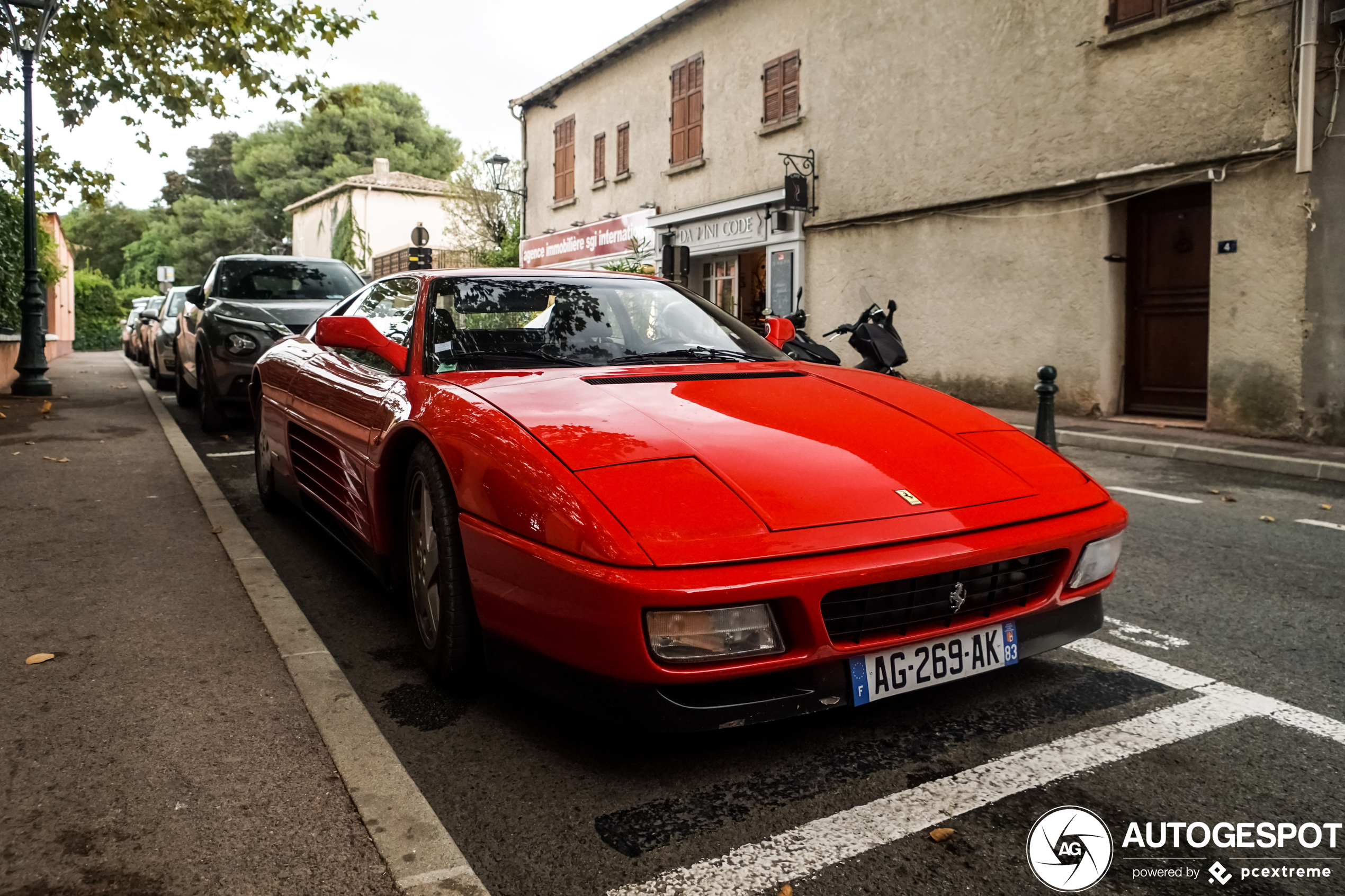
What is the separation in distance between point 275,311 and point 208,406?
3.42 feet

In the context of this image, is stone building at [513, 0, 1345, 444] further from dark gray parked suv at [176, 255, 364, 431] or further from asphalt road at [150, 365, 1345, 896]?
dark gray parked suv at [176, 255, 364, 431]

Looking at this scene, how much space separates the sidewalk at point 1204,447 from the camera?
8.17 meters

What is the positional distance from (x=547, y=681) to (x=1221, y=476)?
7173mm

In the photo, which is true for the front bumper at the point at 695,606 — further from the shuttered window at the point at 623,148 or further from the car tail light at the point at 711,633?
the shuttered window at the point at 623,148

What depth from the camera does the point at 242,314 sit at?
28.9 ft

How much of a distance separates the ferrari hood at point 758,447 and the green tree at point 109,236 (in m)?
79.1

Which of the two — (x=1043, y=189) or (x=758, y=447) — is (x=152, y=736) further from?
(x=1043, y=189)

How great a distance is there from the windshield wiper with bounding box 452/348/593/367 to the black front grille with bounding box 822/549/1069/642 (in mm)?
1511

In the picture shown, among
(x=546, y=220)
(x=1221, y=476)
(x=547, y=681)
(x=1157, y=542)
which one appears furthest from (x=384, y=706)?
(x=546, y=220)

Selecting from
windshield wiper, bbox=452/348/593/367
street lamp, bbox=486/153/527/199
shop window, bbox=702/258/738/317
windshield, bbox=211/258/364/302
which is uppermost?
street lamp, bbox=486/153/527/199

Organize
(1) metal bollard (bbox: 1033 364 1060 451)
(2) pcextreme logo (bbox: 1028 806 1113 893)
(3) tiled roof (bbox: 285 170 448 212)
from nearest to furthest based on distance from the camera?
(2) pcextreme logo (bbox: 1028 806 1113 893) < (1) metal bollard (bbox: 1033 364 1060 451) < (3) tiled roof (bbox: 285 170 448 212)

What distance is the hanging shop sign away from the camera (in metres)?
20.6

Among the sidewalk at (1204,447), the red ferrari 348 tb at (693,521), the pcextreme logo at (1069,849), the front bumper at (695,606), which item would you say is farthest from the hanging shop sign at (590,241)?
the pcextreme logo at (1069,849)

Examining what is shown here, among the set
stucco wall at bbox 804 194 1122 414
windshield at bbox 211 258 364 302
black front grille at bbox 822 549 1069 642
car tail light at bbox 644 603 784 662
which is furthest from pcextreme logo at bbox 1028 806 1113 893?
stucco wall at bbox 804 194 1122 414
